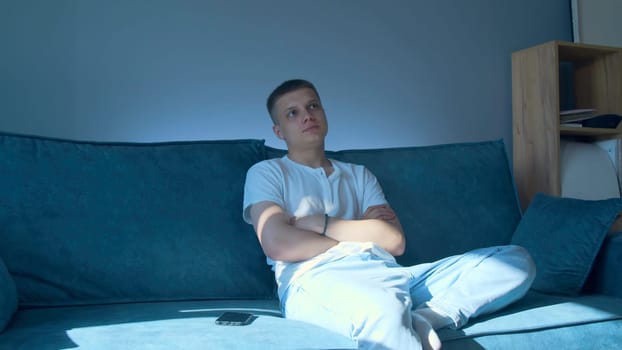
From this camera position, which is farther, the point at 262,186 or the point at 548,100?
the point at 548,100

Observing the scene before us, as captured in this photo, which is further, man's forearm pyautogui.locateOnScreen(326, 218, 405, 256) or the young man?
man's forearm pyautogui.locateOnScreen(326, 218, 405, 256)

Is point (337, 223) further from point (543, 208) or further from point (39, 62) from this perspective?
point (39, 62)

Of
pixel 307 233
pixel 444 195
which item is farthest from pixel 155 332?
pixel 444 195

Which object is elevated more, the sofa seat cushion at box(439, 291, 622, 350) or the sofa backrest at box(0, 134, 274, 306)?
the sofa backrest at box(0, 134, 274, 306)

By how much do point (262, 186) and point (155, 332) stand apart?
599mm

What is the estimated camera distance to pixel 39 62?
2.16m

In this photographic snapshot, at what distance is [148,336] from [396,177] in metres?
1.18

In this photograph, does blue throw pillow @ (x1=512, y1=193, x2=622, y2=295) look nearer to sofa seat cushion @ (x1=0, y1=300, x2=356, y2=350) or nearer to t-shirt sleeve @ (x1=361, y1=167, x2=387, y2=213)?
t-shirt sleeve @ (x1=361, y1=167, x2=387, y2=213)

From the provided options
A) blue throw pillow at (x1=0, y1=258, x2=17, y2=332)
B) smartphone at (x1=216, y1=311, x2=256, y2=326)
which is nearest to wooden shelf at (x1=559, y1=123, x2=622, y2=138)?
smartphone at (x1=216, y1=311, x2=256, y2=326)

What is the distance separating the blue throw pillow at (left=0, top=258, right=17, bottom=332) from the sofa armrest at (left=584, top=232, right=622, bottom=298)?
1.67 metres

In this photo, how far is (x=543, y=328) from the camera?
4.60ft

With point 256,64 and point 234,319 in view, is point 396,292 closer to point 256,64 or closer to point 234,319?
point 234,319

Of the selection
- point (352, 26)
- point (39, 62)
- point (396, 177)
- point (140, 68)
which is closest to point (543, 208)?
point (396, 177)

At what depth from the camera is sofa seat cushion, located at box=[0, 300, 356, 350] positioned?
3.93 ft
